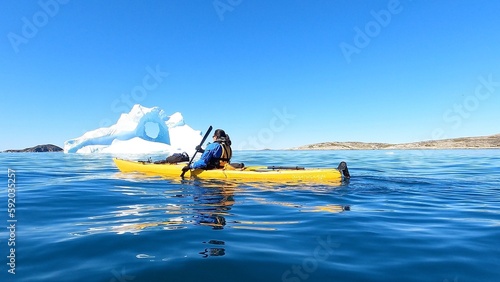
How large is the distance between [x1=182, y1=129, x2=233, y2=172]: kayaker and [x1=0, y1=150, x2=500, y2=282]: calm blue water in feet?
9.85

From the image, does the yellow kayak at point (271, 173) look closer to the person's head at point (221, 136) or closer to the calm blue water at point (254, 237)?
the person's head at point (221, 136)

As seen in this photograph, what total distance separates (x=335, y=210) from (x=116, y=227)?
3.69m

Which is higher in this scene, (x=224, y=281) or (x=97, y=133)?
(x=97, y=133)

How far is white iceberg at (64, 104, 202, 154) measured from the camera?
Result: 55.6 metres

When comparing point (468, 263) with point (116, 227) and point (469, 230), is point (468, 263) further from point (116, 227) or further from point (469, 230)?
point (116, 227)

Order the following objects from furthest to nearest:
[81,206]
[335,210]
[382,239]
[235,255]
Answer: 1. [81,206]
2. [335,210]
3. [382,239]
4. [235,255]

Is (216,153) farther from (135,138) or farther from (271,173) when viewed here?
(135,138)

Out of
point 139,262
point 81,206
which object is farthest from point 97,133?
point 139,262

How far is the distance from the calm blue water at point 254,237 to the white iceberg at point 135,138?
4836cm

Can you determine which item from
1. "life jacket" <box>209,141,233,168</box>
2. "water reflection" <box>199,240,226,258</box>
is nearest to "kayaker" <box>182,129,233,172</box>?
"life jacket" <box>209,141,233,168</box>

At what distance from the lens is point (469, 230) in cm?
431

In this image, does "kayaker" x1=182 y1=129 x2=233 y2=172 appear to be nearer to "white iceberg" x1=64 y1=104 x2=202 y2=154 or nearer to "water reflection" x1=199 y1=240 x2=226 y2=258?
"water reflection" x1=199 y1=240 x2=226 y2=258

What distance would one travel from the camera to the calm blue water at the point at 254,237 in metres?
2.89

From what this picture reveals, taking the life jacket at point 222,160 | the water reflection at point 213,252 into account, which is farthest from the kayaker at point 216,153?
the water reflection at point 213,252
